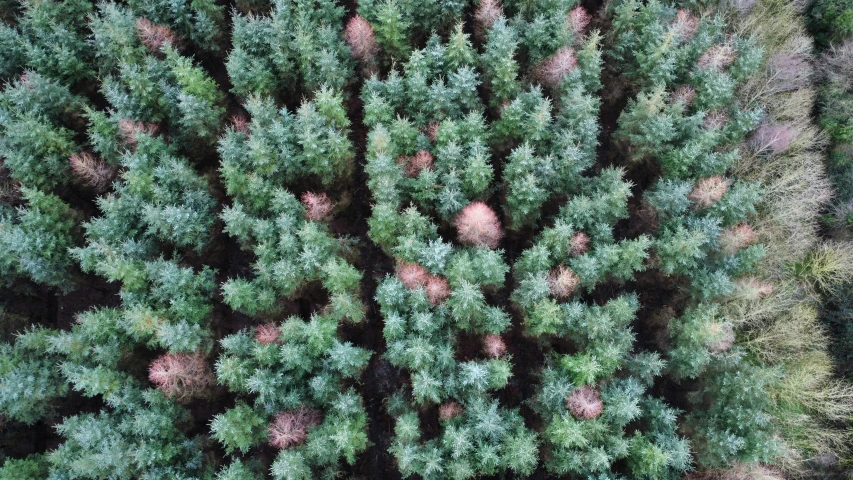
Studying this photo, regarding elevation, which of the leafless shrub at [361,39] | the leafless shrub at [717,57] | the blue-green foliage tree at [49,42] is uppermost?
the blue-green foliage tree at [49,42]

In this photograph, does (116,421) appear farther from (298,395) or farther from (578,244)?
(578,244)

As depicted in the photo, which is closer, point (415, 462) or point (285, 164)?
point (415, 462)

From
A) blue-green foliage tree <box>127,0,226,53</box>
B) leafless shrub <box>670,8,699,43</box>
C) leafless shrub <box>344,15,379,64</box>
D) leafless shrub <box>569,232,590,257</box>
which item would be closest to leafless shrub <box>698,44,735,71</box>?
leafless shrub <box>670,8,699,43</box>

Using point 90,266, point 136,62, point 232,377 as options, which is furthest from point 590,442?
point 136,62

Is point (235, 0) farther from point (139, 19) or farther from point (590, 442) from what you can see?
point (590, 442)

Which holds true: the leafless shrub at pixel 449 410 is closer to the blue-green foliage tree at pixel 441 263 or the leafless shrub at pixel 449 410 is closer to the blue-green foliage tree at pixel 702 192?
the blue-green foliage tree at pixel 441 263

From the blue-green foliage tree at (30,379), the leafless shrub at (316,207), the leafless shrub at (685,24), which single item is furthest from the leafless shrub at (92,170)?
the leafless shrub at (685,24)

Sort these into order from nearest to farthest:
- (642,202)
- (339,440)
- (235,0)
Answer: (339,440), (642,202), (235,0)

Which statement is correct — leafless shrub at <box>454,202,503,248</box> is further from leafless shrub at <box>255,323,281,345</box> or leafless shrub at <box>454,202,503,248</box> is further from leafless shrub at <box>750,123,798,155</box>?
leafless shrub at <box>750,123,798,155</box>
